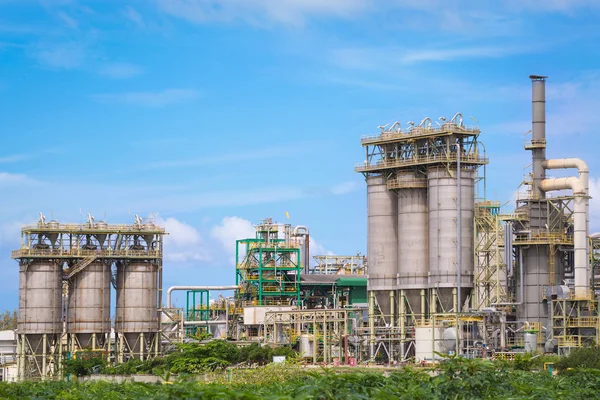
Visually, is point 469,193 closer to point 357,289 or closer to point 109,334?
point 357,289

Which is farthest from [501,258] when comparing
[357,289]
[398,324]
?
[357,289]

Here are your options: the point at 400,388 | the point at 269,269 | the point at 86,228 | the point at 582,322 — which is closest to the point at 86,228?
the point at 86,228

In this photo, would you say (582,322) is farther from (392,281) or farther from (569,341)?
(392,281)

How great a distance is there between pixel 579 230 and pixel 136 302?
46.9 metres

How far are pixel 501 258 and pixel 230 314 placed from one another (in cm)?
3903

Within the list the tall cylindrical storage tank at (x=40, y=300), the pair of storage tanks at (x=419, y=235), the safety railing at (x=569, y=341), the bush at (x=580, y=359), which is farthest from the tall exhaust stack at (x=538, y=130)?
the tall cylindrical storage tank at (x=40, y=300)

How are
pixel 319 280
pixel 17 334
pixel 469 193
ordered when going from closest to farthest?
1. pixel 469 193
2. pixel 17 334
3. pixel 319 280

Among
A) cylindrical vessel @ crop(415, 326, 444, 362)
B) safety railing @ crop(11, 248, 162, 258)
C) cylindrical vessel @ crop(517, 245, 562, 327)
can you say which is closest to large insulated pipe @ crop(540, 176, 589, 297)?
cylindrical vessel @ crop(517, 245, 562, 327)

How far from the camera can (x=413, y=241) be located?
328 ft

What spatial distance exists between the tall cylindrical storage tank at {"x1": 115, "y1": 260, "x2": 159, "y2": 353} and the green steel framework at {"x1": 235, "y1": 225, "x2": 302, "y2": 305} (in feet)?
38.7

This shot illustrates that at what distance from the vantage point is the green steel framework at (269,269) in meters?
119

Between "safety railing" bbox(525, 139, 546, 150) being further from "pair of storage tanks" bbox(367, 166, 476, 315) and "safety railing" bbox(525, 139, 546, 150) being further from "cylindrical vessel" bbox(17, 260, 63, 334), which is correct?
"cylindrical vessel" bbox(17, 260, 63, 334)

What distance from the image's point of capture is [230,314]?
406 ft

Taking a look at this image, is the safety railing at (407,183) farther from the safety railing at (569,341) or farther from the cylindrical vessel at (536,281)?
the safety railing at (569,341)
